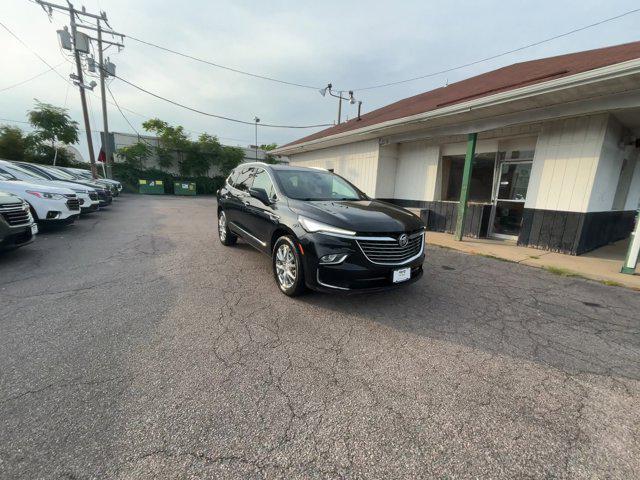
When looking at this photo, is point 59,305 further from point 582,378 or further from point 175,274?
point 582,378

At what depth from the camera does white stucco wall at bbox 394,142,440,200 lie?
346 inches

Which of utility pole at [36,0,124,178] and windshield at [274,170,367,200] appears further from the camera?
utility pole at [36,0,124,178]

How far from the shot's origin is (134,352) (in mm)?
2357

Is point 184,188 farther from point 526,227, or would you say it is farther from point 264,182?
point 526,227

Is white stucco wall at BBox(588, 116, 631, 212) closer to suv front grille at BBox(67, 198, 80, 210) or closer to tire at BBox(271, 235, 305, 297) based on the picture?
tire at BBox(271, 235, 305, 297)

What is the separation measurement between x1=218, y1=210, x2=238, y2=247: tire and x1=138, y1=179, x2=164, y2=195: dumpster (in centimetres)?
2053

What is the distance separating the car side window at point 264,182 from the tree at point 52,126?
71.1 ft

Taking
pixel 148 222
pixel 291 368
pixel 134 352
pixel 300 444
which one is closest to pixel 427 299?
pixel 291 368

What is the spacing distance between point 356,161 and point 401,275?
325 inches

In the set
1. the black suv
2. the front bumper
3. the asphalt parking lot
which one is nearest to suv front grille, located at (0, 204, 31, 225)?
the asphalt parking lot

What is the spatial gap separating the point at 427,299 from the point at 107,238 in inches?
266

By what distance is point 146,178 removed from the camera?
23.1m

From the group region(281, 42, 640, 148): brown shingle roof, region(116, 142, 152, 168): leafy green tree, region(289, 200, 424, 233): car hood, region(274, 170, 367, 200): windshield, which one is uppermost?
region(281, 42, 640, 148): brown shingle roof

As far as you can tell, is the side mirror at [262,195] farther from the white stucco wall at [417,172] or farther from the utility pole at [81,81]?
the utility pole at [81,81]
